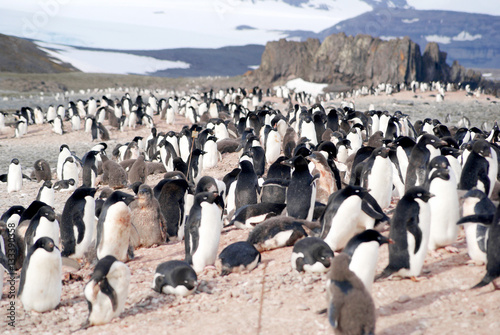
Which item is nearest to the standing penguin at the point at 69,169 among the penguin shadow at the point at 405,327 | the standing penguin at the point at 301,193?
the standing penguin at the point at 301,193

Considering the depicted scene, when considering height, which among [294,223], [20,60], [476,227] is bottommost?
[294,223]

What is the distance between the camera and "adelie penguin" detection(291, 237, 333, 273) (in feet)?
14.7

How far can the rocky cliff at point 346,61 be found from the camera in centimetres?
4525

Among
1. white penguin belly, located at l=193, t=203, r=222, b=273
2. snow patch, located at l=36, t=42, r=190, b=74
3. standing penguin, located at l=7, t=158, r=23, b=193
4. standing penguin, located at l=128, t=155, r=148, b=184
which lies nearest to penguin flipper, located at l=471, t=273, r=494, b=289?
white penguin belly, located at l=193, t=203, r=222, b=273

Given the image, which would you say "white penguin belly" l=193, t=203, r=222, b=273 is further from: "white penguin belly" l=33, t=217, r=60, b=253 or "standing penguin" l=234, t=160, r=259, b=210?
"standing penguin" l=234, t=160, r=259, b=210

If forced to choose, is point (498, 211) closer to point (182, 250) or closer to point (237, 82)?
point (182, 250)

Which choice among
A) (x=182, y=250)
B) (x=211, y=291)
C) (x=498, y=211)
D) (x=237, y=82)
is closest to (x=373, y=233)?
(x=498, y=211)

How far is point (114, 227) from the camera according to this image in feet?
17.8

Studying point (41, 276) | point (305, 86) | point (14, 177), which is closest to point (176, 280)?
point (41, 276)

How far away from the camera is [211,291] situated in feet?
14.8

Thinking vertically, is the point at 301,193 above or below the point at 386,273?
above

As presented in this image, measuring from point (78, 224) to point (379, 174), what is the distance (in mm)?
3780

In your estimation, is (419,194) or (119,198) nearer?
(419,194)

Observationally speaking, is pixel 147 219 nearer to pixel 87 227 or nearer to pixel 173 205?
pixel 173 205
